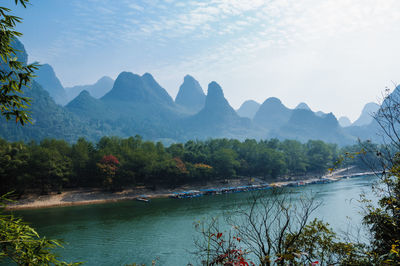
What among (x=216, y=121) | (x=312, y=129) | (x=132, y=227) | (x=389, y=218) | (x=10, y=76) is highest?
(x=216, y=121)

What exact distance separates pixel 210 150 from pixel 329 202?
2544 cm

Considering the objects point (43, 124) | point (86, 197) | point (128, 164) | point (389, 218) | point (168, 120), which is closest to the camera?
point (389, 218)

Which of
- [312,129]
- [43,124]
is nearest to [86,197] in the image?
[43,124]

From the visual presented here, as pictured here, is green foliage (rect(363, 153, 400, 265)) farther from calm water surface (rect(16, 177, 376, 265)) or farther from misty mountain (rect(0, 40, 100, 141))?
misty mountain (rect(0, 40, 100, 141))

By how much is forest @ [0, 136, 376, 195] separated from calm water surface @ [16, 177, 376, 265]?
5.17 metres

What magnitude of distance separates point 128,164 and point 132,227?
1654 centimetres

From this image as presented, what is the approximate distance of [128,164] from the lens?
3522 centimetres

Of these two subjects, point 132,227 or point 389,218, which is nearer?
point 389,218

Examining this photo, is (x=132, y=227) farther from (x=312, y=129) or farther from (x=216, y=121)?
(x=312, y=129)

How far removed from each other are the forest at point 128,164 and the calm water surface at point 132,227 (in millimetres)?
5169

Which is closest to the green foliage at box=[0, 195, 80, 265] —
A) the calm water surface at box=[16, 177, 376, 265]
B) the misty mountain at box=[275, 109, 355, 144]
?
the calm water surface at box=[16, 177, 376, 265]

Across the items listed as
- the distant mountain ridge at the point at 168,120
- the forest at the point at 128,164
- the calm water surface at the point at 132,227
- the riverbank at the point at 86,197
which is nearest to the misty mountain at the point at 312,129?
the distant mountain ridge at the point at 168,120

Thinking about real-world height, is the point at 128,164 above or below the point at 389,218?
above

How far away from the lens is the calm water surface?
13.9 metres
